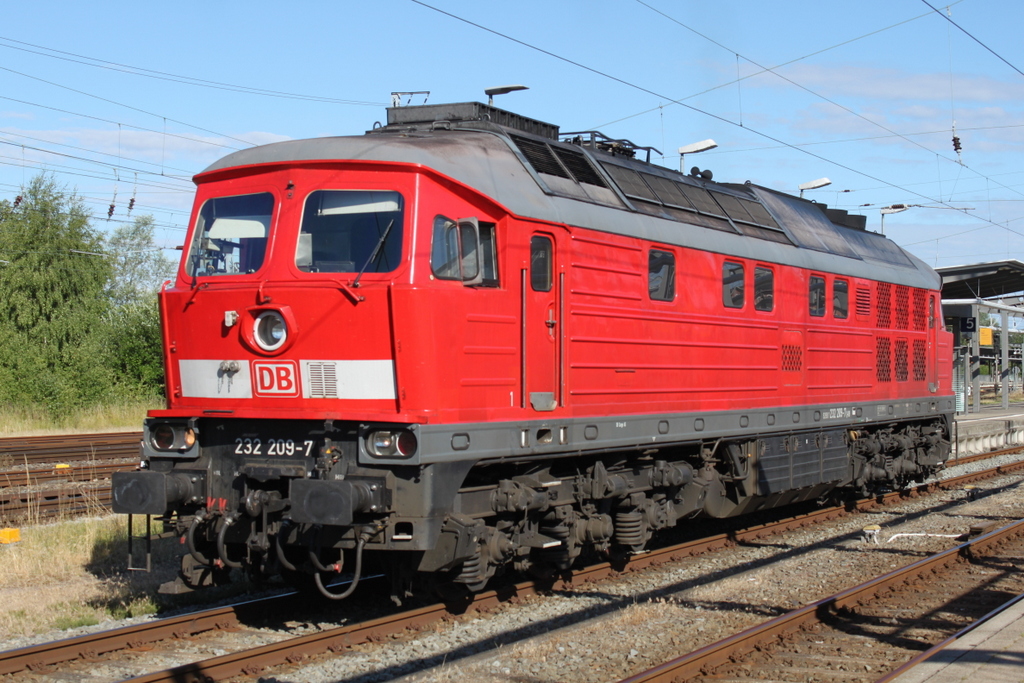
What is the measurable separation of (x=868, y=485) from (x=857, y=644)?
8.88m

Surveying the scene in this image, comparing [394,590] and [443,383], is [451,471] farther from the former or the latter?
[394,590]

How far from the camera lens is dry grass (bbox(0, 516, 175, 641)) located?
333 inches

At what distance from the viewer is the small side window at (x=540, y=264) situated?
8.63m

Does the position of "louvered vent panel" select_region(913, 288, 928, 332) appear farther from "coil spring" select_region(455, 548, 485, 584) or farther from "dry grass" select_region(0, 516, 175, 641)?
"dry grass" select_region(0, 516, 175, 641)

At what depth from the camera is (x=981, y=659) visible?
682 cm

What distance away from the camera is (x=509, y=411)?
27.1 feet

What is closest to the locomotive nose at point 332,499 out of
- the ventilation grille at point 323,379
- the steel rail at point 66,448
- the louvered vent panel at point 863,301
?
the ventilation grille at point 323,379

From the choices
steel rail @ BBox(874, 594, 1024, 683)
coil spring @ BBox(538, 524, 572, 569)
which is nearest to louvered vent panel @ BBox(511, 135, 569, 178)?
coil spring @ BBox(538, 524, 572, 569)

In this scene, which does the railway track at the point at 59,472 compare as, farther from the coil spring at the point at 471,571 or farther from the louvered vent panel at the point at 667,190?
the louvered vent panel at the point at 667,190

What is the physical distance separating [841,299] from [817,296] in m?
0.95

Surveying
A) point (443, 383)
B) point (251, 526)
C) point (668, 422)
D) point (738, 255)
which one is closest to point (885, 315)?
point (738, 255)

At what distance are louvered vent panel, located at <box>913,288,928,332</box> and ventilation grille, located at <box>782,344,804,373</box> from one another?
471 cm

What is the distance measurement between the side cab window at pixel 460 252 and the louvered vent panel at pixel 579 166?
1.91 metres

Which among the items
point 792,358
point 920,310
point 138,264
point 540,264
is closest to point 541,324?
Answer: point 540,264
